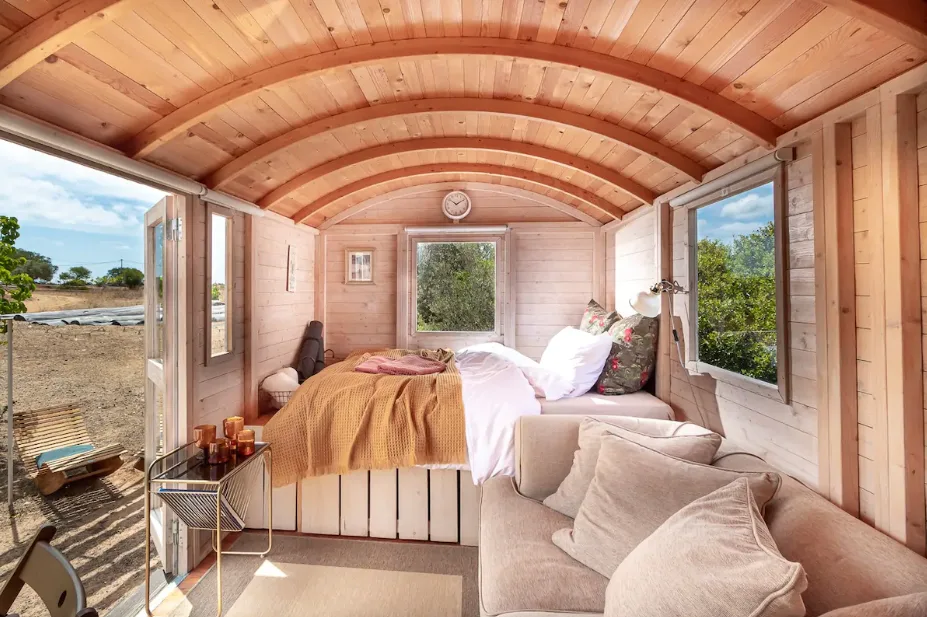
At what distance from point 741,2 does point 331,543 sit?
3.07 metres

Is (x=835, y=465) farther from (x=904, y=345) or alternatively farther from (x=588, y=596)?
(x=588, y=596)

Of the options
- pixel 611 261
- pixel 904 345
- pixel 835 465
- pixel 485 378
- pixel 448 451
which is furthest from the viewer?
pixel 611 261

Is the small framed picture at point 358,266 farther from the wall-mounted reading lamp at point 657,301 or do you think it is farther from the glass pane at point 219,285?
the wall-mounted reading lamp at point 657,301

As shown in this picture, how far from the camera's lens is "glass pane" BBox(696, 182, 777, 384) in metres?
1.82

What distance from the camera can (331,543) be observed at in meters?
2.49

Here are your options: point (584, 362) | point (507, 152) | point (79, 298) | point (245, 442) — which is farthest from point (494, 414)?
point (79, 298)

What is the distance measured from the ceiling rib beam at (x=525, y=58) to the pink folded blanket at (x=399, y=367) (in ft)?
5.62

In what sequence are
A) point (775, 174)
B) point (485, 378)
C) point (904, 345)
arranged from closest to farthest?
point (904, 345)
point (775, 174)
point (485, 378)

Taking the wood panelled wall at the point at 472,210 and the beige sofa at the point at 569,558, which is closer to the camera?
the beige sofa at the point at 569,558

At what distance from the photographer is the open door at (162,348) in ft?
7.49

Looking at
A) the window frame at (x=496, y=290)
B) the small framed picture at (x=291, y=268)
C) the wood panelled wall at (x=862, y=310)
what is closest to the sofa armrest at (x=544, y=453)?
the wood panelled wall at (x=862, y=310)

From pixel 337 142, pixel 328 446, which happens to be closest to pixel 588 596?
pixel 328 446

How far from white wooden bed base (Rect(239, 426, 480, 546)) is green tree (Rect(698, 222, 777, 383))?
5.13 feet

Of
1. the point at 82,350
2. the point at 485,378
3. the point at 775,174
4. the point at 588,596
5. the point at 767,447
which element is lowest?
the point at 588,596
